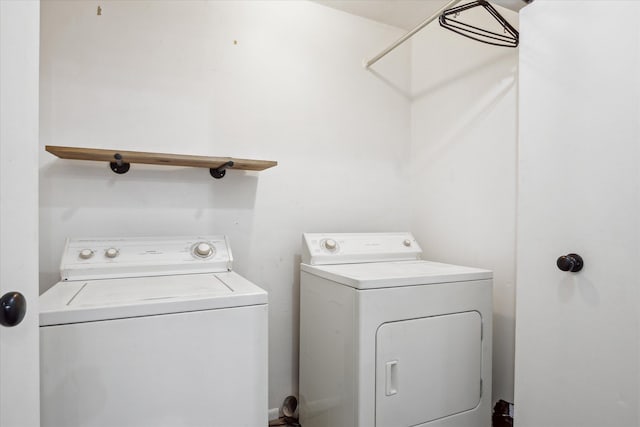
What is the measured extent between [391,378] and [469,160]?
125cm

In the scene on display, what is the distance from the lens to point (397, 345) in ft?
4.69

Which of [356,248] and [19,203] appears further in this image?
[356,248]

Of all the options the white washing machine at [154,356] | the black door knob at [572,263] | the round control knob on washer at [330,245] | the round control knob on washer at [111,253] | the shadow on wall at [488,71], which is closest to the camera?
the white washing machine at [154,356]

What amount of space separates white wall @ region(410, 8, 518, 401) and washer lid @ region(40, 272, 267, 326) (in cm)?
128

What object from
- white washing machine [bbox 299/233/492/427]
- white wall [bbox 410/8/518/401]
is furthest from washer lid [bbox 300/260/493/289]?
white wall [bbox 410/8/518/401]

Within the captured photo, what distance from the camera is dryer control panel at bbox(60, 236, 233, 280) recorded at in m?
1.46

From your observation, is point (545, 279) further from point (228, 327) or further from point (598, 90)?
point (228, 327)

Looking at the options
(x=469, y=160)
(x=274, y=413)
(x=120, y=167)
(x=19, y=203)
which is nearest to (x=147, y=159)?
(x=120, y=167)

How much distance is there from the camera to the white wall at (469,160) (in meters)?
1.76

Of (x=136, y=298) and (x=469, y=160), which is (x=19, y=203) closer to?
(x=136, y=298)

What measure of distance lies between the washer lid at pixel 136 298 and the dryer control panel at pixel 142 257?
6 centimetres

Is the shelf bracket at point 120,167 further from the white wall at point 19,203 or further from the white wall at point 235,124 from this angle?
the white wall at point 19,203

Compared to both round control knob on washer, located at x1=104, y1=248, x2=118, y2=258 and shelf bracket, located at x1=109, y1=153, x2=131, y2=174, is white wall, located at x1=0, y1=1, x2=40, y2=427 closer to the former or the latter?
round control knob on washer, located at x1=104, y1=248, x2=118, y2=258

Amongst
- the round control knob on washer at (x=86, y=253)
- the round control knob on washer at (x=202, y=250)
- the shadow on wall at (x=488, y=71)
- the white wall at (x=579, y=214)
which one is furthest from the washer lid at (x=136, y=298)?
the shadow on wall at (x=488, y=71)
